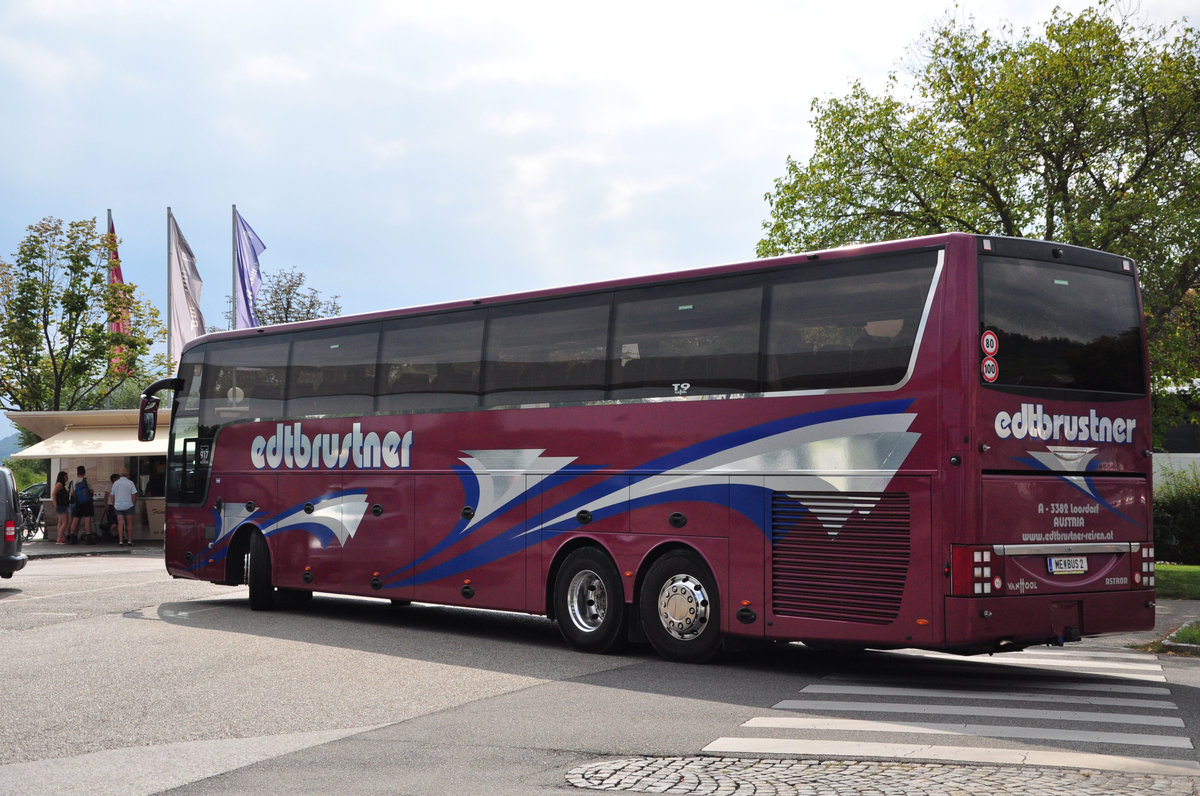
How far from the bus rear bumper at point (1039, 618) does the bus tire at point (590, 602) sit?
3.64 m

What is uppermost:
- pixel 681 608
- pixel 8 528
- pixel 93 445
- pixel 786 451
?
pixel 93 445

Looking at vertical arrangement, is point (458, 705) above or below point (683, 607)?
below

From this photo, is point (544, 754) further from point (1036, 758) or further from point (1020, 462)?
point (1020, 462)

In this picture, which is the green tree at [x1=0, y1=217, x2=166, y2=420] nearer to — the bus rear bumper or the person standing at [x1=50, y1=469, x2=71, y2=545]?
the person standing at [x1=50, y1=469, x2=71, y2=545]

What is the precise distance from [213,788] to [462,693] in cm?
359

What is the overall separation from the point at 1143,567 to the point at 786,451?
11.0 feet

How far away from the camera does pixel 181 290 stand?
40031 millimetres

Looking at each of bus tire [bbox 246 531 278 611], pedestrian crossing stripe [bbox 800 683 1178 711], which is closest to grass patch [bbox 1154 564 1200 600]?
pedestrian crossing stripe [bbox 800 683 1178 711]

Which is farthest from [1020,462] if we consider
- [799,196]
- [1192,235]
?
[799,196]

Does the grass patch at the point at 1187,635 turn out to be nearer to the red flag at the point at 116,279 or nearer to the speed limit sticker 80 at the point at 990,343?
the speed limit sticker 80 at the point at 990,343

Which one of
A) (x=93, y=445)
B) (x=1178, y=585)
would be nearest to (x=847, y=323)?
(x=1178, y=585)

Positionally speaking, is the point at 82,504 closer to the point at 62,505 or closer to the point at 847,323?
the point at 62,505

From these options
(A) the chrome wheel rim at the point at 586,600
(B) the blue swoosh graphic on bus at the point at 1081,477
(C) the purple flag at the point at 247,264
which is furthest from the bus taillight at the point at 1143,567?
(C) the purple flag at the point at 247,264

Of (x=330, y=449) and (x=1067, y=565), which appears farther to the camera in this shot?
(x=330, y=449)
